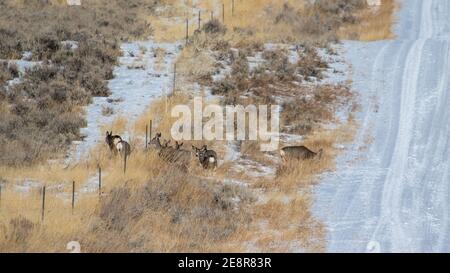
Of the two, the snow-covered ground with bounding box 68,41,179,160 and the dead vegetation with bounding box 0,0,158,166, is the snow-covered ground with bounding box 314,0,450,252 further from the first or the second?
the dead vegetation with bounding box 0,0,158,166

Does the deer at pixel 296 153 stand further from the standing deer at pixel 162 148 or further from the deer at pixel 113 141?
the deer at pixel 113 141

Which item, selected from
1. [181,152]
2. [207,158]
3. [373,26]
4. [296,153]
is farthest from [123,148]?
[373,26]

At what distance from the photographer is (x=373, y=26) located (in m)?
28.1

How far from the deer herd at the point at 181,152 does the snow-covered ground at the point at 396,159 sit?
3.15 feet

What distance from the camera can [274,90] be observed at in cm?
2091

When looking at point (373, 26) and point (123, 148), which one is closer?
point (123, 148)

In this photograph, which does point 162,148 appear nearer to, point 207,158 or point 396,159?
point 207,158

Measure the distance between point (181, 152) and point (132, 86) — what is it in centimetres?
552

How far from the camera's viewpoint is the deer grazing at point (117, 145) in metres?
15.1

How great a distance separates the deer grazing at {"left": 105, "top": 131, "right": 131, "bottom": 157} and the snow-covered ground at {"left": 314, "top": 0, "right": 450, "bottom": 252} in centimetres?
404

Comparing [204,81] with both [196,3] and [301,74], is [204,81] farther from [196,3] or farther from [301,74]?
[196,3]

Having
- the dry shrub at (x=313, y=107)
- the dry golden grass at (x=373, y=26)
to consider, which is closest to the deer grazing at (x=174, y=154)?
the dry shrub at (x=313, y=107)

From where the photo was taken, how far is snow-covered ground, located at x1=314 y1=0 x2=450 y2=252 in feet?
41.0
